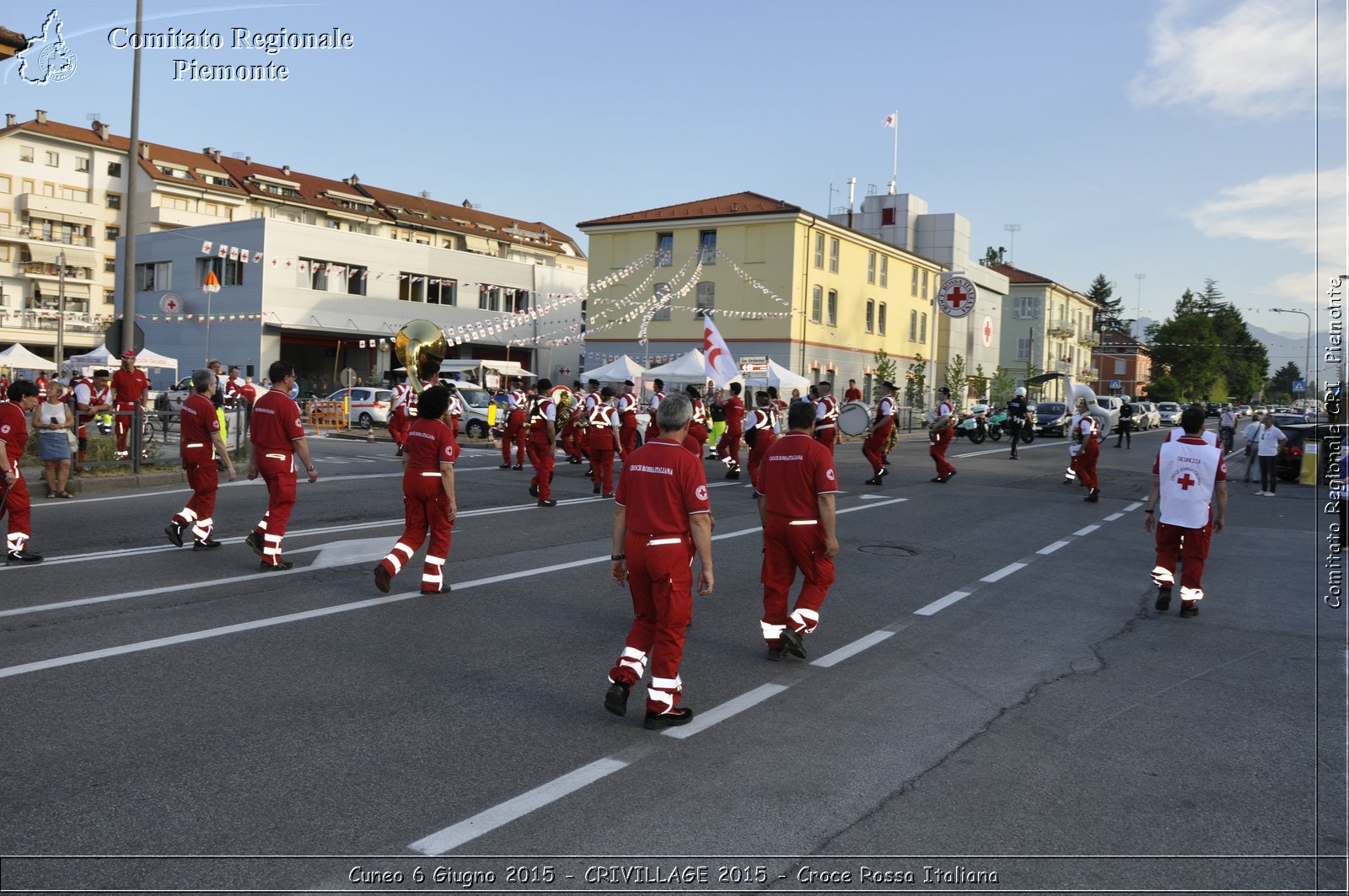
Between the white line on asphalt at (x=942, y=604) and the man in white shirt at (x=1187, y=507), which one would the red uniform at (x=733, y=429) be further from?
the man in white shirt at (x=1187, y=507)

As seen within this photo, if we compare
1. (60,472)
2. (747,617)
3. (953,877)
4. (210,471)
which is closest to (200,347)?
(60,472)

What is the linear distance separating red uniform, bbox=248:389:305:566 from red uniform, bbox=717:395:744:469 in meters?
11.4

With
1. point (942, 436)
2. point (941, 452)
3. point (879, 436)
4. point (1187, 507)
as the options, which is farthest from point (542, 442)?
point (1187, 507)

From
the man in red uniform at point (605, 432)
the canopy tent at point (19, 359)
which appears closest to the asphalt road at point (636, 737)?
the man in red uniform at point (605, 432)

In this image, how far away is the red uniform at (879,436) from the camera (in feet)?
63.5

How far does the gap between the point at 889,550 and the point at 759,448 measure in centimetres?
583

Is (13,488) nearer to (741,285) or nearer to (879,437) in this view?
(879,437)

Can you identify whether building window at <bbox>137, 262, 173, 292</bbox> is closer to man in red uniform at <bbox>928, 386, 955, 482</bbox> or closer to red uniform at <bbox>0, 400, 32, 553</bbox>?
man in red uniform at <bbox>928, 386, 955, 482</bbox>

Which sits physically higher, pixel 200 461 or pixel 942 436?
pixel 942 436

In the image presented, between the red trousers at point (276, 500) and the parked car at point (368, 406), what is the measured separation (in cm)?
2463

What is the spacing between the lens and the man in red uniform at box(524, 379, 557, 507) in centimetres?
1489

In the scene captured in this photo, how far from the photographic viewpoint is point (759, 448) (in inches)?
673

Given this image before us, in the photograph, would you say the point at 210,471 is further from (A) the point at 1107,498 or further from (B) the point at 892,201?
(B) the point at 892,201

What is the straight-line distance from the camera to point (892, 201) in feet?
202
